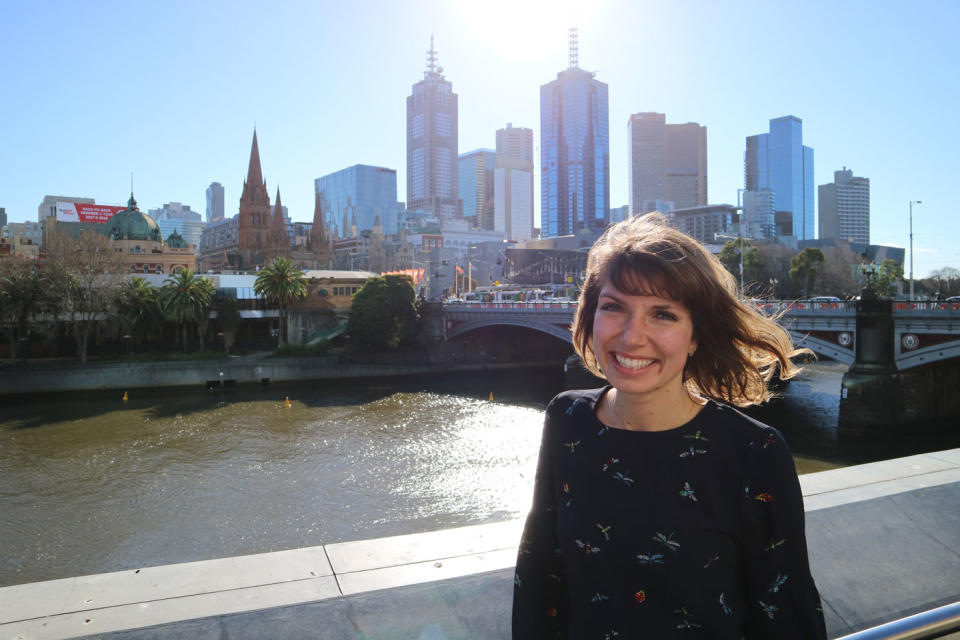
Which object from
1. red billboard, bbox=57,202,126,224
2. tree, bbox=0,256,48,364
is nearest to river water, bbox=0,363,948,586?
tree, bbox=0,256,48,364

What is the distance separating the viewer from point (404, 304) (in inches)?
2121

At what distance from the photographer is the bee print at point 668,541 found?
188 centimetres

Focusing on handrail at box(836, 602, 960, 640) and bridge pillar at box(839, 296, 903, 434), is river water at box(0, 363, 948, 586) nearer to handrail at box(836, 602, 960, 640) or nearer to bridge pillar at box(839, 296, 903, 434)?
bridge pillar at box(839, 296, 903, 434)

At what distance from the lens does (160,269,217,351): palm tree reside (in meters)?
48.2

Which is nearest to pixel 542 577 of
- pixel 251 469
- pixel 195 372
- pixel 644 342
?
pixel 644 342

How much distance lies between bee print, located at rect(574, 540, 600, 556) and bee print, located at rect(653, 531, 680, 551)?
187 mm

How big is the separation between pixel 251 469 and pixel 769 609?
78.4 feet

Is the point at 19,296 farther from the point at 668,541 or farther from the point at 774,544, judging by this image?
the point at 774,544

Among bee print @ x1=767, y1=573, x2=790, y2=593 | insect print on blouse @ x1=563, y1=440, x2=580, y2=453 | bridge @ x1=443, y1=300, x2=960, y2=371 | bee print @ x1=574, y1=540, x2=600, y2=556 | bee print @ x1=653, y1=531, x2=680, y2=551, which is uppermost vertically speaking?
insect print on blouse @ x1=563, y1=440, x2=580, y2=453

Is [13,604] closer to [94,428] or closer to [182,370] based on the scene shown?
[94,428]

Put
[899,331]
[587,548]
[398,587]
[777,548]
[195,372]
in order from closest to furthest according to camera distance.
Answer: [777,548], [587,548], [398,587], [899,331], [195,372]

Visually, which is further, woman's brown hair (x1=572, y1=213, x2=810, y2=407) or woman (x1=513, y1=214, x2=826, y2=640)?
woman's brown hair (x1=572, y1=213, x2=810, y2=407)

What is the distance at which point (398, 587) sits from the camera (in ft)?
10.4

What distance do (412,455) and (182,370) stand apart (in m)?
24.3
